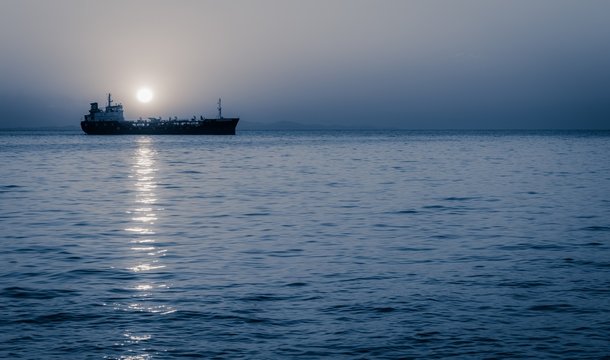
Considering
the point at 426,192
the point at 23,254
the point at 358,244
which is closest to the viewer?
the point at 23,254

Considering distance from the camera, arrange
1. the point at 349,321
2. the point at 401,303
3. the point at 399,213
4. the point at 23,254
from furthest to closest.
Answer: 1. the point at 399,213
2. the point at 23,254
3. the point at 401,303
4. the point at 349,321

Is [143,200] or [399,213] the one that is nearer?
[399,213]

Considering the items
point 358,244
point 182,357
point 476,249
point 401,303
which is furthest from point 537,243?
point 182,357

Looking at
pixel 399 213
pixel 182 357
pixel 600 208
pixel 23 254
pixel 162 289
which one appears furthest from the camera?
pixel 600 208

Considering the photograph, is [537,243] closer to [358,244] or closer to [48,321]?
[358,244]

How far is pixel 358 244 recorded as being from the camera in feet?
62.6

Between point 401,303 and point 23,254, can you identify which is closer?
point 401,303

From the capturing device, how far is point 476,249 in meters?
18.4

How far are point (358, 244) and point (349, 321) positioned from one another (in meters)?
7.88

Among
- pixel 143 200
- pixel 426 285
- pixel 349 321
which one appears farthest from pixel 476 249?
pixel 143 200

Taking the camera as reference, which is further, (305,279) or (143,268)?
(143,268)

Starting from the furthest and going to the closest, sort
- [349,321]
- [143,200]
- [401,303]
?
[143,200] < [401,303] < [349,321]

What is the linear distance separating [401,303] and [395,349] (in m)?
2.50

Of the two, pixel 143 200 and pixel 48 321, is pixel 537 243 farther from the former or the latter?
pixel 143 200
